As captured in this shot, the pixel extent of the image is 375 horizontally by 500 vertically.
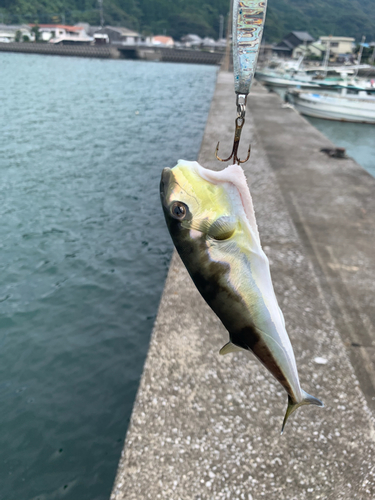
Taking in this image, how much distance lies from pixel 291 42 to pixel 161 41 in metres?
38.1

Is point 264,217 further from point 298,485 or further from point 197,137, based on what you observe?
point 197,137

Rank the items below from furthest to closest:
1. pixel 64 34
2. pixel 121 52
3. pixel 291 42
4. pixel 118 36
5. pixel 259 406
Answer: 1. pixel 118 36
2. pixel 64 34
3. pixel 291 42
4. pixel 121 52
5. pixel 259 406

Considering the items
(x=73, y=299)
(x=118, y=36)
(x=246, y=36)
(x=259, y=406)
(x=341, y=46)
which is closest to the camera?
(x=246, y=36)

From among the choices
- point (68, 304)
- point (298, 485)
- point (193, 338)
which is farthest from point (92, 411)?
point (298, 485)

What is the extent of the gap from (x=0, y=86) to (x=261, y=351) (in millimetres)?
32429

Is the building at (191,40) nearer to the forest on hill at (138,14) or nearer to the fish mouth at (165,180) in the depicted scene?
the forest on hill at (138,14)

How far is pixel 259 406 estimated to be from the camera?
294 cm

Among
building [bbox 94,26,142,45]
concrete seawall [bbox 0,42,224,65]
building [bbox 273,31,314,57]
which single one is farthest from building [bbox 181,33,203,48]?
concrete seawall [bbox 0,42,224,65]

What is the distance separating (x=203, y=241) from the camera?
123 centimetres

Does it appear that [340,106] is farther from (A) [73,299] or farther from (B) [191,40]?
(B) [191,40]

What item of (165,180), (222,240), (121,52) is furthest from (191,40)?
(222,240)

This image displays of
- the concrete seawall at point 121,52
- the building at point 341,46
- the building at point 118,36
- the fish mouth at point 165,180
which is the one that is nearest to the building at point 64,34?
the building at point 118,36

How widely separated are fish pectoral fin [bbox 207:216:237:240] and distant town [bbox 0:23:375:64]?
8504cm

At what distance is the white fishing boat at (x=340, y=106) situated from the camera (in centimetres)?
2280
